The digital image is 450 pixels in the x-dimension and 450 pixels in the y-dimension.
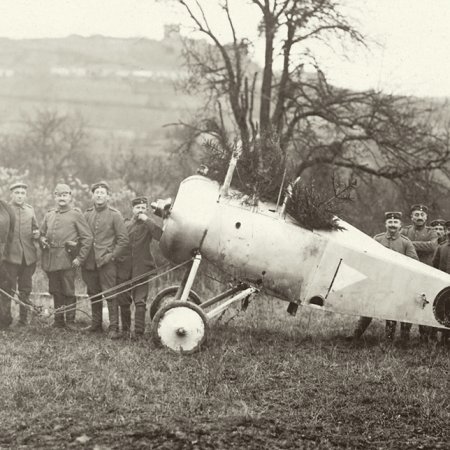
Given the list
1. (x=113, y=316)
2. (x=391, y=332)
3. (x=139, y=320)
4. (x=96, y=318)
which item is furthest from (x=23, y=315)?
(x=391, y=332)

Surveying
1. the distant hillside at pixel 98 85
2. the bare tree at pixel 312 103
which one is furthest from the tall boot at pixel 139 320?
the distant hillside at pixel 98 85

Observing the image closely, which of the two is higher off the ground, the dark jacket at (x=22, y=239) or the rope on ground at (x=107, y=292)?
the dark jacket at (x=22, y=239)

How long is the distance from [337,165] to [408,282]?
450 inches

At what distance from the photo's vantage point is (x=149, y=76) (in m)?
76.2

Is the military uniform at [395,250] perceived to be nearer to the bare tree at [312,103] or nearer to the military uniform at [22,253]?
the military uniform at [22,253]

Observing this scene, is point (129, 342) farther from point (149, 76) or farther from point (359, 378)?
point (149, 76)

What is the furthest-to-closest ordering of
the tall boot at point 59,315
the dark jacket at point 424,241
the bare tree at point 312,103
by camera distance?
1. the bare tree at point 312,103
2. the dark jacket at point 424,241
3. the tall boot at point 59,315

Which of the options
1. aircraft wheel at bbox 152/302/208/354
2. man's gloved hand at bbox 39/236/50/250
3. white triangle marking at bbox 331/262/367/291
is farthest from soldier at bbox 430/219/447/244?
man's gloved hand at bbox 39/236/50/250

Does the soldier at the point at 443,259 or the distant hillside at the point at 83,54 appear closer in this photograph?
the soldier at the point at 443,259

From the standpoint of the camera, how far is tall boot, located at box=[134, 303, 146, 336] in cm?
841

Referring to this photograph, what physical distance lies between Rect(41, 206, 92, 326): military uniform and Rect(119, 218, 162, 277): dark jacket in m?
0.52

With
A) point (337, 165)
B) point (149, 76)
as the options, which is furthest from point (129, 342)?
point (149, 76)

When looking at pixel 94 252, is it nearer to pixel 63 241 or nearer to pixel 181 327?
pixel 63 241

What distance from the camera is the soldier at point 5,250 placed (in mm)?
8602
